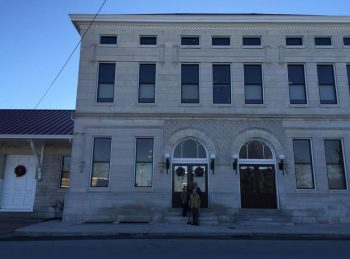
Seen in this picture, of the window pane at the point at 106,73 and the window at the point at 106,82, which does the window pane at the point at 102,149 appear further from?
the window pane at the point at 106,73

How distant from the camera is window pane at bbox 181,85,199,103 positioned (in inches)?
711

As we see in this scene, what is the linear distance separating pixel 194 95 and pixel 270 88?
4341mm

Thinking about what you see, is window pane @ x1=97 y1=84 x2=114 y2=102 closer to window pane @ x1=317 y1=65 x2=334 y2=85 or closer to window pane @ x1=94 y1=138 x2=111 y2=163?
window pane @ x1=94 y1=138 x2=111 y2=163

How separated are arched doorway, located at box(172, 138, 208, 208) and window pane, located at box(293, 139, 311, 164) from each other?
4.96m

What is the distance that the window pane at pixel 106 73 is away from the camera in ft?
59.9

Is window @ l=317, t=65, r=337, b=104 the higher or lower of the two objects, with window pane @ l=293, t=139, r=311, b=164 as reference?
higher

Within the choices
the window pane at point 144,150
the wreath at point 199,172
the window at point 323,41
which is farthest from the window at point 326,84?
A: the window pane at point 144,150

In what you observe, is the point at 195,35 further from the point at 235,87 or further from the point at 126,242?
the point at 126,242

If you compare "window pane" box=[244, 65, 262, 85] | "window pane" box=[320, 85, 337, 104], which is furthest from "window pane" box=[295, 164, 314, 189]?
"window pane" box=[244, 65, 262, 85]

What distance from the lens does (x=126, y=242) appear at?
1080cm

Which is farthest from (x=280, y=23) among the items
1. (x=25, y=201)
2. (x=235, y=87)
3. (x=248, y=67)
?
(x=25, y=201)

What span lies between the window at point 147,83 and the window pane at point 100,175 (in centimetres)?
421

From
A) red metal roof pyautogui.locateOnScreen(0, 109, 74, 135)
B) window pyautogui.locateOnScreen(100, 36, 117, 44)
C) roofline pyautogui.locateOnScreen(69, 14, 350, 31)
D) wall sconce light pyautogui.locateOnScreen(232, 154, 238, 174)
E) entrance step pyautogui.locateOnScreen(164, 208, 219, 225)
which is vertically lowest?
entrance step pyautogui.locateOnScreen(164, 208, 219, 225)

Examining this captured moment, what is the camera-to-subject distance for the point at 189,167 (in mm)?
17297
